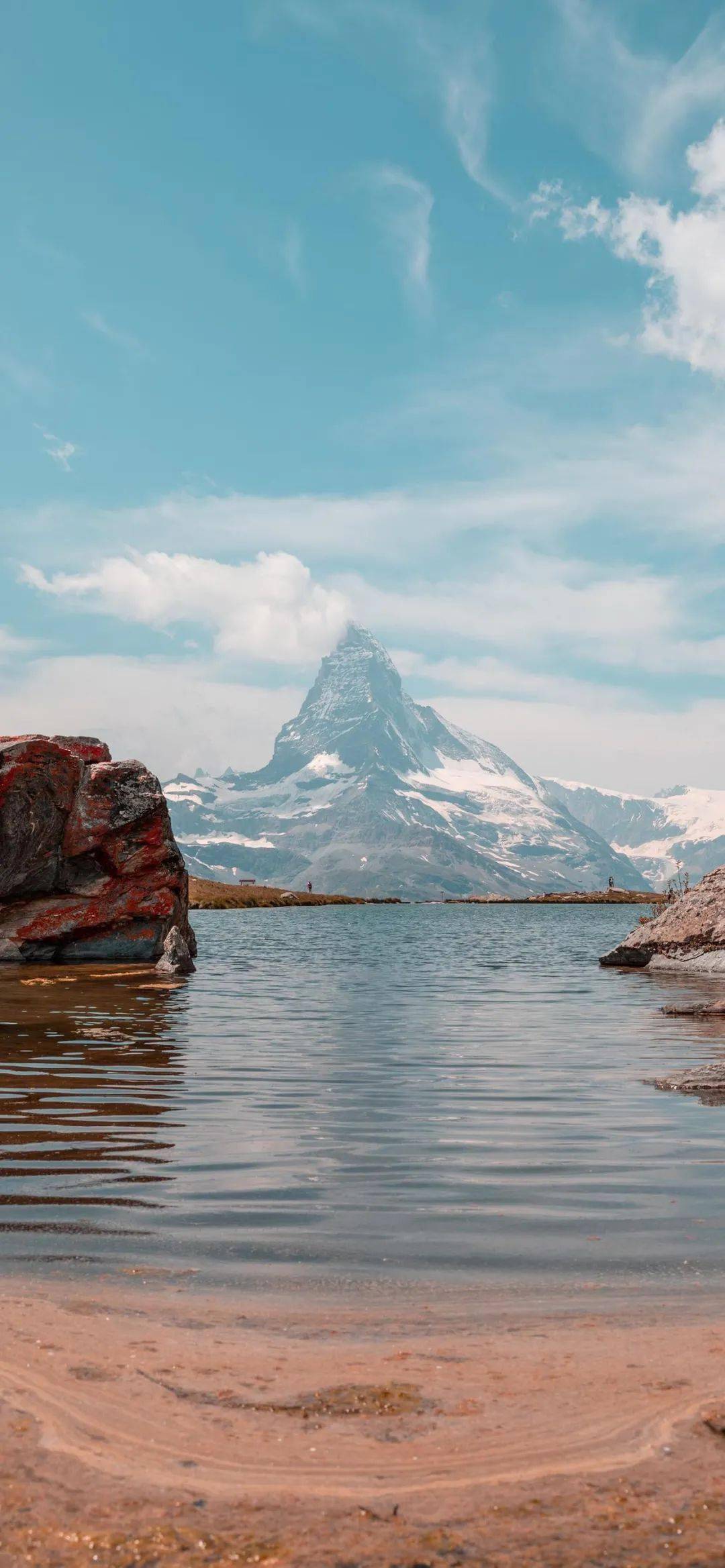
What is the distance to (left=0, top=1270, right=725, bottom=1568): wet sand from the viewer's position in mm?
3645

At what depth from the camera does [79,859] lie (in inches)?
1487

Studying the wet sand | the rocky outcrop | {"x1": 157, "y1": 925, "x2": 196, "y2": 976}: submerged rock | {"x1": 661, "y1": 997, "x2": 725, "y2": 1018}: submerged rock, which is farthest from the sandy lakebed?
the rocky outcrop

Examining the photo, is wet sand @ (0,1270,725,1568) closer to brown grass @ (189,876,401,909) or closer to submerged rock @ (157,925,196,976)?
submerged rock @ (157,925,196,976)

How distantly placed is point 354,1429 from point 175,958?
31619mm

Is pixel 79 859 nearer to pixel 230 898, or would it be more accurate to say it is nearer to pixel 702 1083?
pixel 702 1083

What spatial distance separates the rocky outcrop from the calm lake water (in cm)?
Result: 1155

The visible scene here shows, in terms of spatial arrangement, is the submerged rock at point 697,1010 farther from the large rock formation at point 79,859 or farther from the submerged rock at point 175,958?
the large rock formation at point 79,859

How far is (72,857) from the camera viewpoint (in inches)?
1478

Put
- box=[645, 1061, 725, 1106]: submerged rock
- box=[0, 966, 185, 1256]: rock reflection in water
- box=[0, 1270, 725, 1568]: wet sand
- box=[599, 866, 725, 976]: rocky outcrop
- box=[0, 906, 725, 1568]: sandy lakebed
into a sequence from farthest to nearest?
1. box=[599, 866, 725, 976]: rocky outcrop
2. box=[645, 1061, 725, 1106]: submerged rock
3. box=[0, 966, 185, 1256]: rock reflection in water
4. box=[0, 906, 725, 1568]: sandy lakebed
5. box=[0, 1270, 725, 1568]: wet sand

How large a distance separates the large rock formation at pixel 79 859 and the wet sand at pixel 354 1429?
31326 mm

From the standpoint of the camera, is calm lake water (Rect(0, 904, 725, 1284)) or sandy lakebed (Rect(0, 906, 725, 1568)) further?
calm lake water (Rect(0, 904, 725, 1284))

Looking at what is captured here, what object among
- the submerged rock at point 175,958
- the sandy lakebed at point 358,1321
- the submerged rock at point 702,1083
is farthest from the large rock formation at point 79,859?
the submerged rock at point 702,1083

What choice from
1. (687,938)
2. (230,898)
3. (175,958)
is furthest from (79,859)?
(230,898)

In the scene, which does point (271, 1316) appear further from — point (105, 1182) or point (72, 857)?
point (72, 857)
